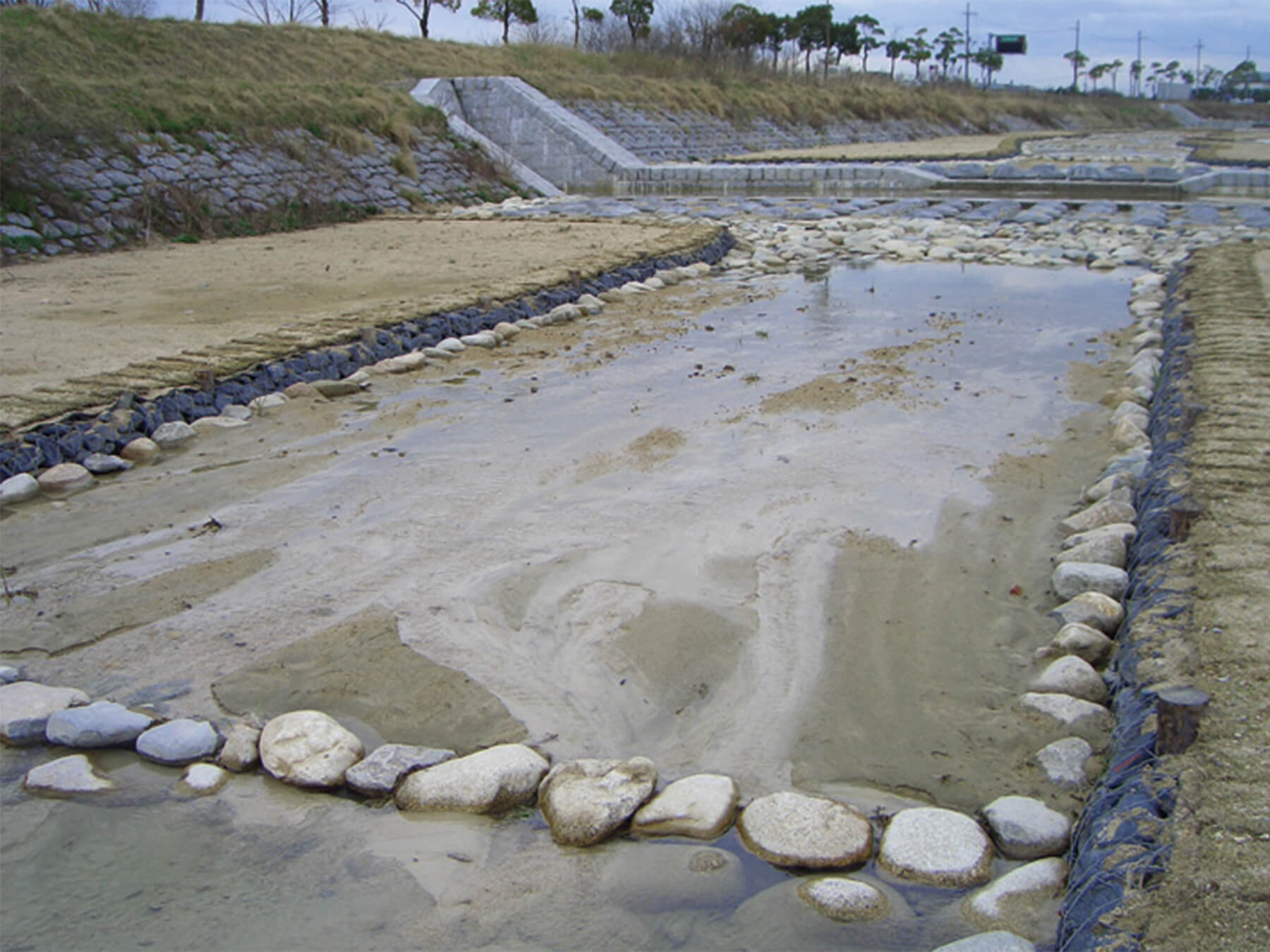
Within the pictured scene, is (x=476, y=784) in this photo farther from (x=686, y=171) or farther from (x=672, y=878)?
(x=686, y=171)

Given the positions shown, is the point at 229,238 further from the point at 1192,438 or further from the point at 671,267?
the point at 1192,438

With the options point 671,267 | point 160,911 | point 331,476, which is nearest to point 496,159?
point 671,267

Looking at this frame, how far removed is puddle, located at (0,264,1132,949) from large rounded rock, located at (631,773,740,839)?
5cm

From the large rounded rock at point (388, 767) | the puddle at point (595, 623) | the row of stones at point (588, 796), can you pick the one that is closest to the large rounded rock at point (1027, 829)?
the row of stones at point (588, 796)

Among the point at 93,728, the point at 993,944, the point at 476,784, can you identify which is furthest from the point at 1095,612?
the point at 93,728

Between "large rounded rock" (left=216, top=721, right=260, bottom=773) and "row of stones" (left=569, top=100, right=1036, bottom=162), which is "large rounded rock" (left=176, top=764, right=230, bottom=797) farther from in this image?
"row of stones" (left=569, top=100, right=1036, bottom=162)

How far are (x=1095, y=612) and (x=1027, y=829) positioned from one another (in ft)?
4.46

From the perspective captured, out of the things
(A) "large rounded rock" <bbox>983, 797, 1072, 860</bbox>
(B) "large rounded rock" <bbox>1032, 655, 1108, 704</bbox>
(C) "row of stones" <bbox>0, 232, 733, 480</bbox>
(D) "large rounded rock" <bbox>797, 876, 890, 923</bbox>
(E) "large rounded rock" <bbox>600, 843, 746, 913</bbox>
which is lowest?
(E) "large rounded rock" <bbox>600, 843, 746, 913</bbox>

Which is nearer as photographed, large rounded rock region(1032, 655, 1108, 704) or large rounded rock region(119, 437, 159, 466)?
large rounded rock region(1032, 655, 1108, 704)

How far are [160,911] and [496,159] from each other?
22.0 m

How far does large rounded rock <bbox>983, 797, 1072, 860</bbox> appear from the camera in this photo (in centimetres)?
289

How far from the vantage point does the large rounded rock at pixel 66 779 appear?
3.33 m

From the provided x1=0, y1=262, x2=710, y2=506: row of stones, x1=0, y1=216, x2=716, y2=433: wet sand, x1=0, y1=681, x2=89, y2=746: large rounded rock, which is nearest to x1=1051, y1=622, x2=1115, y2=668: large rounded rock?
x1=0, y1=681, x2=89, y2=746: large rounded rock

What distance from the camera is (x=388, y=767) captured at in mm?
3330
